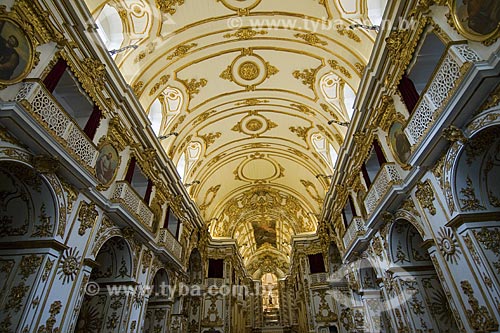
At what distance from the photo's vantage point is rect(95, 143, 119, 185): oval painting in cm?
840

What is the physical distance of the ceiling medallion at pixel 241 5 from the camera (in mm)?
10414

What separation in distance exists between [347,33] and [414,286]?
887cm

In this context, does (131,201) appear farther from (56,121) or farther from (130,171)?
(56,121)

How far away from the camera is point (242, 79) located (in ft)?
46.1

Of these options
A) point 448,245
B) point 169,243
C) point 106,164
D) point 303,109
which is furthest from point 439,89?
point 169,243

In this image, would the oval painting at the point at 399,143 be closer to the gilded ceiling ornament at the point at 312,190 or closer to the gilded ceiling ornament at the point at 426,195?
the gilded ceiling ornament at the point at 426,195

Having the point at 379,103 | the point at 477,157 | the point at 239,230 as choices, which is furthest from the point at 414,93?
the point at 239,230

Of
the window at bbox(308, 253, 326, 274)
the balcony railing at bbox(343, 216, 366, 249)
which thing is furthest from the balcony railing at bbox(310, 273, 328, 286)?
the balcony railing at bbox(343, 216, 366, 249)

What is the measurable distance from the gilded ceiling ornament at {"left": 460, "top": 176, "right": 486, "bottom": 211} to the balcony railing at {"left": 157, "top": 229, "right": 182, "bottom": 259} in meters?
10.3

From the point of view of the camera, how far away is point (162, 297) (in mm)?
12898

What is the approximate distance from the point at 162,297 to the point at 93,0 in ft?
39.3

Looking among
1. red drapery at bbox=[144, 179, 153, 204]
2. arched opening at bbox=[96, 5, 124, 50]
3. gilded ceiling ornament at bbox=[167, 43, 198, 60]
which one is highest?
gilded ceiling ornament at bbox=[167, 43, 198, 60]

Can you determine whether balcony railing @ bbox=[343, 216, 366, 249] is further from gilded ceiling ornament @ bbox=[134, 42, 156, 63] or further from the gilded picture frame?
gilded ceiling ornament @ bbox=[134, 42, 156, 63]

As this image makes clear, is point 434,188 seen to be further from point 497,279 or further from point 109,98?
point 109,98
